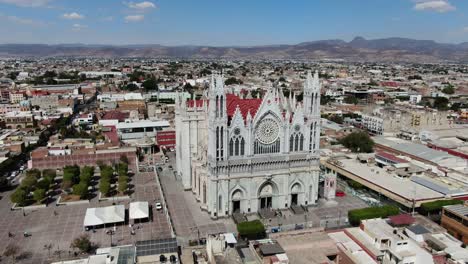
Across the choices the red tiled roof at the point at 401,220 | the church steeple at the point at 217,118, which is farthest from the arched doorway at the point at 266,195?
the red tiled roof at the point at 401,220

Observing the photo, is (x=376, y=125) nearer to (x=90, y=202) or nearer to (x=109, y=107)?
(x=90, y=202)

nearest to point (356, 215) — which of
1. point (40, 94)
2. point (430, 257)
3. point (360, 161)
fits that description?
point (430, 257)

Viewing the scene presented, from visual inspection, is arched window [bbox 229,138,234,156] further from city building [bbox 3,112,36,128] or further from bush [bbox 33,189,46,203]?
city building [bbox 3,112,36,128]

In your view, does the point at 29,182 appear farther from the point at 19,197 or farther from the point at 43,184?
the point at 19,197

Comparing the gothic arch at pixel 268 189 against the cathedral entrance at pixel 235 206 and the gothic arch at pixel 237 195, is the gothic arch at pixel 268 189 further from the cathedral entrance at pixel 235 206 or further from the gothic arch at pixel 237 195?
the cathedral entrance at pixel 235 206

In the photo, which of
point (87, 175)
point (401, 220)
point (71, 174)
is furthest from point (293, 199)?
point (71, 174)

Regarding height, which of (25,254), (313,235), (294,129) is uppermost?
(294,129)
